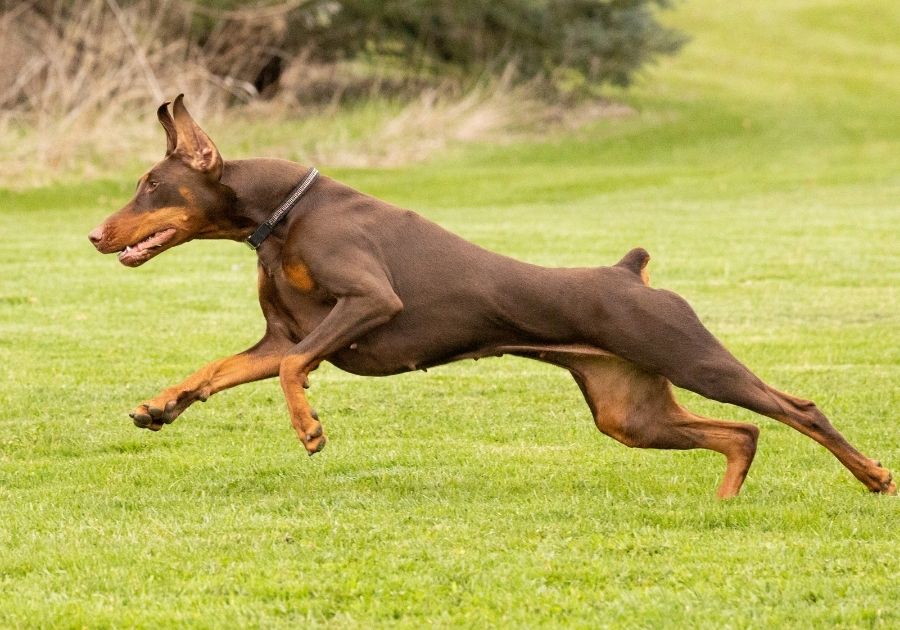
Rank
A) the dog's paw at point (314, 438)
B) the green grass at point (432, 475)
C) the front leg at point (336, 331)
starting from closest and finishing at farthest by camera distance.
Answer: the green grass at point (432, 475) → the dog's paw at point (314, 438) → the front leg at point (336, 331)

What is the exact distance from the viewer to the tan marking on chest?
6.25 meters

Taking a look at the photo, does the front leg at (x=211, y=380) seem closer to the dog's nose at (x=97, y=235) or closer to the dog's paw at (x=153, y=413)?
the dog's paw at (x=153, y=413)

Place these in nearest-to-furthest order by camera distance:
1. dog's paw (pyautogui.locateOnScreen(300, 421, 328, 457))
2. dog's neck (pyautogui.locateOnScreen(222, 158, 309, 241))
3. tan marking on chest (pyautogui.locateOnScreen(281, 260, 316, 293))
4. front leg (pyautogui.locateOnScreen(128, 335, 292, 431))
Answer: dog's paw (pyautogui.locateOnScreen(300, 421, 328, 457)), front leg (pyautogui.locateOnScreen(128, 335, 292, 431)), tan marking on chest (pyautogui.locateOnScreen(281, 260, 316, 293)), dog's neck (pyautogui.locateOnScreen(222, 158, 309, 241))

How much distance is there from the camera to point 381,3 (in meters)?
30.1

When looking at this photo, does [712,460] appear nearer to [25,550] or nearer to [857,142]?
[25,550]

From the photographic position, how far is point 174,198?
633 cm

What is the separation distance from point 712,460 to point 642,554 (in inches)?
75.0

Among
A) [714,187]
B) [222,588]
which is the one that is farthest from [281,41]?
[222,588]

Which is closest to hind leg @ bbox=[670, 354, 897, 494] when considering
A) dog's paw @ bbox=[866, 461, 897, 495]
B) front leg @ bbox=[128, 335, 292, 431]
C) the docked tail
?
dog's paw @ bbox=[866, 461, 897, 495]

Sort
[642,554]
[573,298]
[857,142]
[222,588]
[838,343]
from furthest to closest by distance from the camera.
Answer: [857,142] < [838,343] < [573,298] < [642,554] < [222,588]

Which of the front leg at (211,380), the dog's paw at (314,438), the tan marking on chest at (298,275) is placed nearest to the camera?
the dog's paw at (314,438)

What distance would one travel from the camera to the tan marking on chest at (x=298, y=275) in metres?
6.25

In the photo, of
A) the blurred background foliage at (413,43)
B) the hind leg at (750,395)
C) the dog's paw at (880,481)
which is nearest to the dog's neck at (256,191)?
the hind leg at (750,395)

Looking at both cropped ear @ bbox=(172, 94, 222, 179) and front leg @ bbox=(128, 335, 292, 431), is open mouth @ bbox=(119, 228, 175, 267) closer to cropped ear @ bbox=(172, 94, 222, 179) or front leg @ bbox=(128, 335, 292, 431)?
cropped ear @ bbox=(172, 94, 222, 179)
